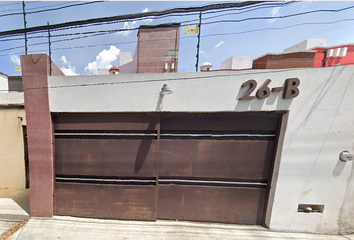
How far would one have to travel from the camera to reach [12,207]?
12.8ft

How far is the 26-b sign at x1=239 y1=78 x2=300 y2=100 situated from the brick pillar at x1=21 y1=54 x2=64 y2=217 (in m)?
5.25

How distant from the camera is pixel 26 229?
317 cm

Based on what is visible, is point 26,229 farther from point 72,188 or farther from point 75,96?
point 75,96

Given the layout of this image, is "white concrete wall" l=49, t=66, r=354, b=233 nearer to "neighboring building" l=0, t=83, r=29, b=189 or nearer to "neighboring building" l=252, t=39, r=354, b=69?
"neighboring building" l=252, t=39, r=354, b=69

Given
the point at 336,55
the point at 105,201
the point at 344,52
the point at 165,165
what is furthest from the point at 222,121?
the point at 344,52

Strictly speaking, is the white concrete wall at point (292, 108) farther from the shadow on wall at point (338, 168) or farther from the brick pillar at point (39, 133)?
the brick pillar at point (39, 133)

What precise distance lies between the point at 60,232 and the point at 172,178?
319 centimetres

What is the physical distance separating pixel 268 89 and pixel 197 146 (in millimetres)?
2319

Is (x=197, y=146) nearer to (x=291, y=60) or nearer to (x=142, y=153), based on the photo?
(x=142, y=153)

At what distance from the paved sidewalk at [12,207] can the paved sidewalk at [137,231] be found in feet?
1.64

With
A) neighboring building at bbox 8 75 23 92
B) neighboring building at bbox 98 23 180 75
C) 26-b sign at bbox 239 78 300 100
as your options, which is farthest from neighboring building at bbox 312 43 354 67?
neighboring building at bbox 8 75 23 92

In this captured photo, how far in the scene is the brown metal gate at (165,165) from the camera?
3346 mm

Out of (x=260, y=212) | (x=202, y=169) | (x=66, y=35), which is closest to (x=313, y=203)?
(x=260, y=212)

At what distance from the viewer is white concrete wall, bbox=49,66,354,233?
2963 millimetres
